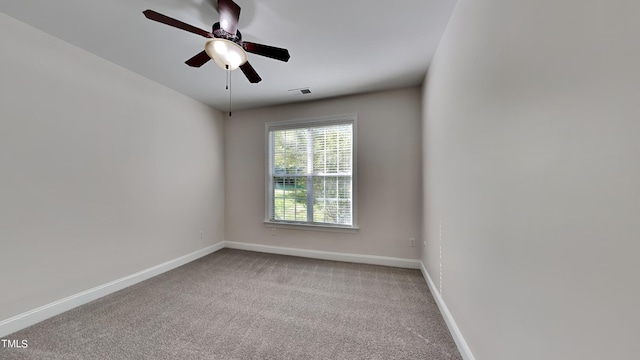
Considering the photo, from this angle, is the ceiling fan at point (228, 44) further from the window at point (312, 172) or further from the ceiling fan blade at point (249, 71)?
the window at point (312, 172)

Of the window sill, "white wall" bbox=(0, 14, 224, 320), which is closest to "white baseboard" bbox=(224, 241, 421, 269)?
the window sill

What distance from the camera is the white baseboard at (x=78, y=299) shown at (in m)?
1.81

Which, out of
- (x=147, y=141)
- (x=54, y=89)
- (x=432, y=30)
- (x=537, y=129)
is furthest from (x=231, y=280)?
(x=432, y=30)

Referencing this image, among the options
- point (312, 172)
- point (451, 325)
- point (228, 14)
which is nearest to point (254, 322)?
point (451, 325)

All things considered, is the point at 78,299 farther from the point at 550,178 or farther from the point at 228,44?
the point at 550,178

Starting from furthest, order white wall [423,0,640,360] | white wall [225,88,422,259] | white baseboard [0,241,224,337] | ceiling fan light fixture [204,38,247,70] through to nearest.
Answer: white wall [225,88,422,259] < white baseboard [0,241,224,337] < ceiling fan light fixture [204,38,247,70] < white wall [423,0,640,360]

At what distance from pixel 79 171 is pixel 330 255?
3.19 metres

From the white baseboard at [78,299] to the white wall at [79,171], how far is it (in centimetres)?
6

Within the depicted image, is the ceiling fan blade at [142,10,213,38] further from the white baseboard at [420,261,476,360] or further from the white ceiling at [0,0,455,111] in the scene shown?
the white baseboard at [420,261,476,360]

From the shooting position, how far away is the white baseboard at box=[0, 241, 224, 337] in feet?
5.95

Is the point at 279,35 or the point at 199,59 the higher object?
the point at 279,35

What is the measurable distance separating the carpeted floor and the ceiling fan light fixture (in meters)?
2.24

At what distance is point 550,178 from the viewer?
0.80 metres

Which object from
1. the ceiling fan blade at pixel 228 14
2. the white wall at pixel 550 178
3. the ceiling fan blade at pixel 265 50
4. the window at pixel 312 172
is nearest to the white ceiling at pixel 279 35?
the ceiling fan blade at pixel 228 14
